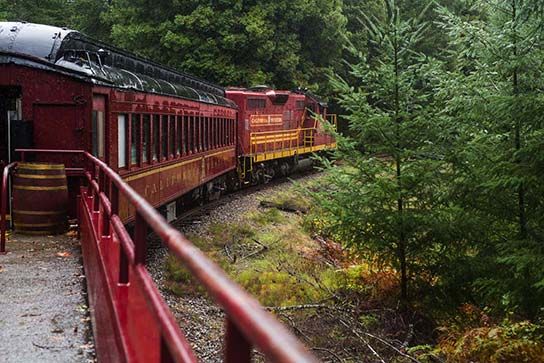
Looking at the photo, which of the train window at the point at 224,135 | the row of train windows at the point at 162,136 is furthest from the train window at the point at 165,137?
the train window at the point at 224,135

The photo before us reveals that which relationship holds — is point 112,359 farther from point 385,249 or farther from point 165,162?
point 165,162

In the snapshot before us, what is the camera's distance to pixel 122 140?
10.4m

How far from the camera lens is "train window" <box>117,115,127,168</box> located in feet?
33.3

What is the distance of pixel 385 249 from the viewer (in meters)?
9.67

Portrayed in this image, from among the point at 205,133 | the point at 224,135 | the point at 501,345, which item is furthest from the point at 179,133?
the point at 501,345

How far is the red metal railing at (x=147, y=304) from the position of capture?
1.16 metres

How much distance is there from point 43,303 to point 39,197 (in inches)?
117

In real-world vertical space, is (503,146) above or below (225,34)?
below

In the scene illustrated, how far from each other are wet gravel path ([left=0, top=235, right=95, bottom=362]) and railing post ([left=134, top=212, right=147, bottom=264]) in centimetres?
196

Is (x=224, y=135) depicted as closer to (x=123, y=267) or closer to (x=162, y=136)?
(x=162, y=136)

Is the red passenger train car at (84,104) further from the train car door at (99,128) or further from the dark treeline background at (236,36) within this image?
the dark treeline background at (236,36)

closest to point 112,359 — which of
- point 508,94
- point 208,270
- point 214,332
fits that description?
point 208,270

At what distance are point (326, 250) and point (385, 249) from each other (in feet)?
18.9

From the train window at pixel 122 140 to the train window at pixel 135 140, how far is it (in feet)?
0.71
